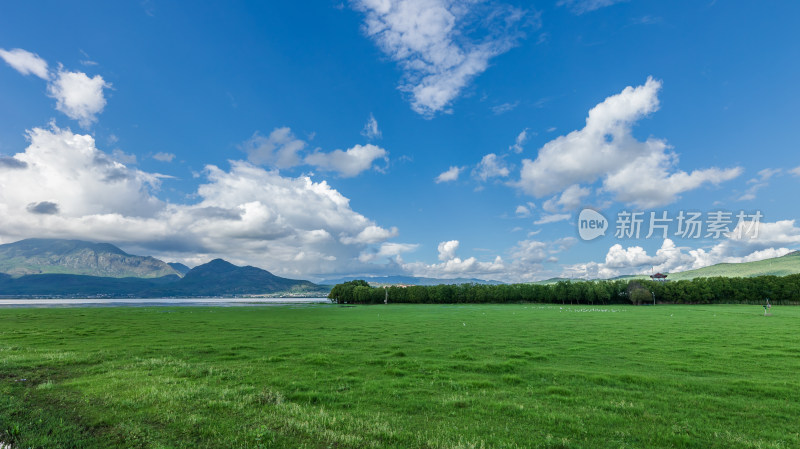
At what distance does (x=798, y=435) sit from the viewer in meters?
10.3

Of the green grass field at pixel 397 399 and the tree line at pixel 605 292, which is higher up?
the green grass field at pixel 397 399

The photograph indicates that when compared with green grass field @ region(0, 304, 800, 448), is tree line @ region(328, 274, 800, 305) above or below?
below

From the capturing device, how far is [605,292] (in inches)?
5694

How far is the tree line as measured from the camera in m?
125

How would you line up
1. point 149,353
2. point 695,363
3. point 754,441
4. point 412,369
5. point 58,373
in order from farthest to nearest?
1. point 149,353
2. point 695,363
3. point 412,369
4. point 58,373
5. point 754,441

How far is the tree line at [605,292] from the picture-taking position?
12488 cm

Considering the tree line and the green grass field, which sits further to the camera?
the tree line

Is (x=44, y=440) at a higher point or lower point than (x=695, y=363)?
higher

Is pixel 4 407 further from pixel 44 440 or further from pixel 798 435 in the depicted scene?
pixel 798 435

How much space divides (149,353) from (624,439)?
26.8 meters

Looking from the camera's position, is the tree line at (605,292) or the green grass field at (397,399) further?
the tree line at (605,292)

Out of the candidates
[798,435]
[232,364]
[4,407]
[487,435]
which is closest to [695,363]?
[798,435]

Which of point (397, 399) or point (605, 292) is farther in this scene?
point (605, 292)

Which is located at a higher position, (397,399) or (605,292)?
(397,399)
